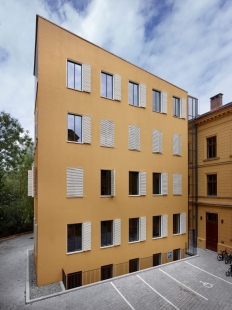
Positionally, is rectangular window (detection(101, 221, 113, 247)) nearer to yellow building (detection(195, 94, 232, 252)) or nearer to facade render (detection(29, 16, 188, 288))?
facade render (detection(29, 16, 188, 288))

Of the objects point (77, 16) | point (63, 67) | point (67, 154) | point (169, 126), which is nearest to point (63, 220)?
point (67, 154)

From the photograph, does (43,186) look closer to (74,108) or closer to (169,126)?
(74,108)

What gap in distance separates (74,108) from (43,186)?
5.04 m

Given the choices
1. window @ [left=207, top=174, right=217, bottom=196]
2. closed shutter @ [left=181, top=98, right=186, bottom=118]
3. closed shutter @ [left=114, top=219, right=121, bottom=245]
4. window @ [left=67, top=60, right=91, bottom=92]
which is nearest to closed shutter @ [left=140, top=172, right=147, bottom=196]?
closed shutter @ [left=114, top=219, right=121, bottom=245]

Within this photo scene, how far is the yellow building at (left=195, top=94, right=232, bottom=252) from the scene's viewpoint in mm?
16339

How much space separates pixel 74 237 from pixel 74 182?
10.8 feet

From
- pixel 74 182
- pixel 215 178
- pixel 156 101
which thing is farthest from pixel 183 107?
pixel 74 182

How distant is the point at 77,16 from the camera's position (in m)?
12.2

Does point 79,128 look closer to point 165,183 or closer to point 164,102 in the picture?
point 164,102

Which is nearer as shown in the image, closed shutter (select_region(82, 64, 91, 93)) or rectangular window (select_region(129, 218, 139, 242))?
closed shutter (select_region(82, 64, 91, 93))

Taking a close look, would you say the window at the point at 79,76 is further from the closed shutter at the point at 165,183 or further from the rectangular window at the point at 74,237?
the closed shutter at the point at 165,183


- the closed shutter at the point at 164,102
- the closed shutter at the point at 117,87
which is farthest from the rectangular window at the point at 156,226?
the closed shutter at the point at 117,87

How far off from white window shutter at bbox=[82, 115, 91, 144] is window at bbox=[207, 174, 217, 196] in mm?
12144

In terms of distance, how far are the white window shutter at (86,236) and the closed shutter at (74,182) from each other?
6.21 feet
